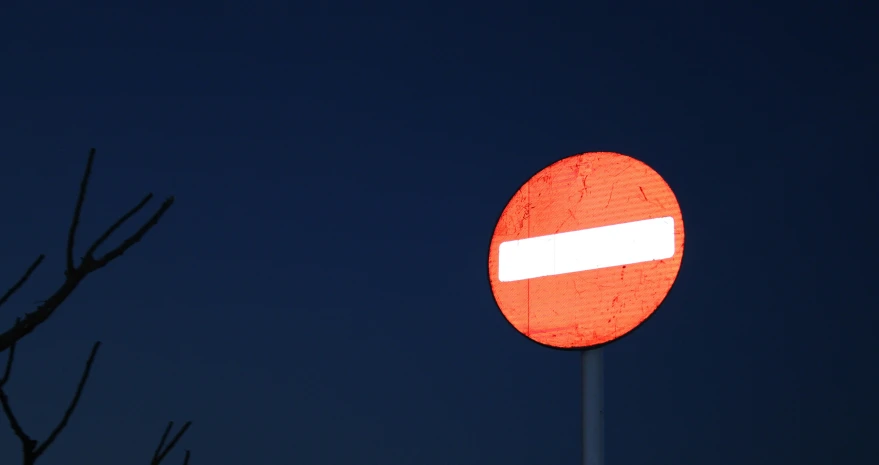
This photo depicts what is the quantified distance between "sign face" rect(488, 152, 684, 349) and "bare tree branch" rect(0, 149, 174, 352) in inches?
72.5

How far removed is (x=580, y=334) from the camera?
10.0 feet

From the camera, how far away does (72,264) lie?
4.57ft

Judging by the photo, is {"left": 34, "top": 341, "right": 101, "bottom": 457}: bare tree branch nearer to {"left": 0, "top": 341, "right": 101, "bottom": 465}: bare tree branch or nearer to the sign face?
{"left": 0, "top": 341, "right": 101, "bottom": 465}: bare tree branch

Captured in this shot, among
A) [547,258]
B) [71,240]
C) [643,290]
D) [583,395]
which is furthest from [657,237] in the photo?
[71,240]

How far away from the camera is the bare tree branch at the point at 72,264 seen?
1376 millimetres

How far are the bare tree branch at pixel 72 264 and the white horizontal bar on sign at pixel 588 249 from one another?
1.86 meters

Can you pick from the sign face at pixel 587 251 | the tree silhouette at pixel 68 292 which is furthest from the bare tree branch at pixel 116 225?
the sign face at pixel 587 251

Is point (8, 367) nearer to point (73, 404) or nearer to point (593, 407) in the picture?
point (73, 404)

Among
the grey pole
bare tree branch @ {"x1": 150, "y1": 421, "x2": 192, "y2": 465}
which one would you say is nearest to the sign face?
the grey pole

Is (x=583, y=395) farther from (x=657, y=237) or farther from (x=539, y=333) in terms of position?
(x=657, y=237)

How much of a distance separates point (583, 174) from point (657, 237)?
360 millimetres

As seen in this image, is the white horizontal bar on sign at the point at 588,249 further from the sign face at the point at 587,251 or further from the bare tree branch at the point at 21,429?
the bare tree branch at the point at 21,429

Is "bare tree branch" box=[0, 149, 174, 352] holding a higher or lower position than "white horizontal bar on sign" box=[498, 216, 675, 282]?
lower

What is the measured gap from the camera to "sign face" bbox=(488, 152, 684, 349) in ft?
9.73
